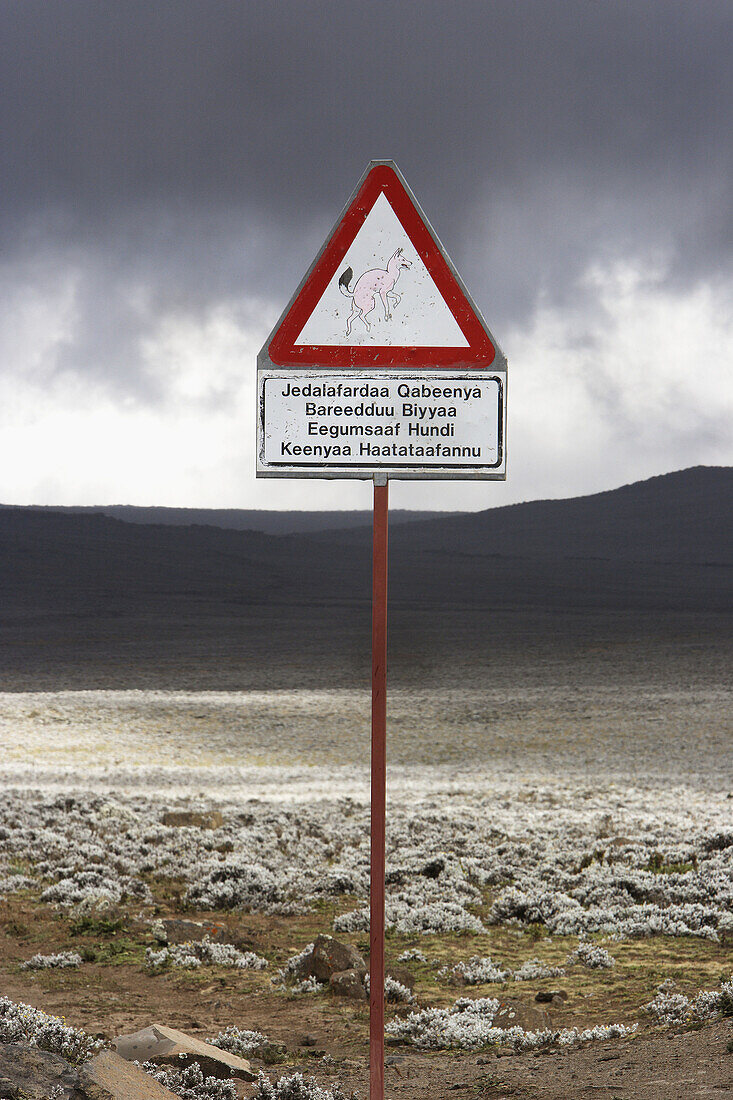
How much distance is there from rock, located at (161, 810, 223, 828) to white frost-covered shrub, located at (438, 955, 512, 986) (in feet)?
13.4

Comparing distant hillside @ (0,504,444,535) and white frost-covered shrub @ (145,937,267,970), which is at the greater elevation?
distant hillside @ (0,504,444,535)

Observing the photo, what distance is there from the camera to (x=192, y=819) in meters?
9.64

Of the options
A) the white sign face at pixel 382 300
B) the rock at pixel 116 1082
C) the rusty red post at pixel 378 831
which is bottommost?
the rock at pixel 116 1082

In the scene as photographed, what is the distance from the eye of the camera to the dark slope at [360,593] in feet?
88.4

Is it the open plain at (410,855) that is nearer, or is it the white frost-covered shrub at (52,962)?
the open plain at (410,855)

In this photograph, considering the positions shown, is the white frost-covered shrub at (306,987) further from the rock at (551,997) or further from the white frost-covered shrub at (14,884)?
the white frost-covered shrub at (14,884)

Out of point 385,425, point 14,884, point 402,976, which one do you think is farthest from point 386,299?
point 14,884

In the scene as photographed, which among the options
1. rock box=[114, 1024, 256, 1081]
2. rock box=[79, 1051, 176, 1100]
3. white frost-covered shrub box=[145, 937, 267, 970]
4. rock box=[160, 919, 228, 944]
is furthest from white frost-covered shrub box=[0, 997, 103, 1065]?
rock box=[160, 919, 228, 944]

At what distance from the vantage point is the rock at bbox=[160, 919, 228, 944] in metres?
6.54

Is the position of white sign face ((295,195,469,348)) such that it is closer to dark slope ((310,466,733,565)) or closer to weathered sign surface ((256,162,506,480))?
weathered sign surface ((256,162,506,480))

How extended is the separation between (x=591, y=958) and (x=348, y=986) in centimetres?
155

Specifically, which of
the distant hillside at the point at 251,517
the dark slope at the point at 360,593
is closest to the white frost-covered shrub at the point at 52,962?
the dark slope at the point at 360,593

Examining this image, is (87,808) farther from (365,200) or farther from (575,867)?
(365,200)

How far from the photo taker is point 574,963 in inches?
239
